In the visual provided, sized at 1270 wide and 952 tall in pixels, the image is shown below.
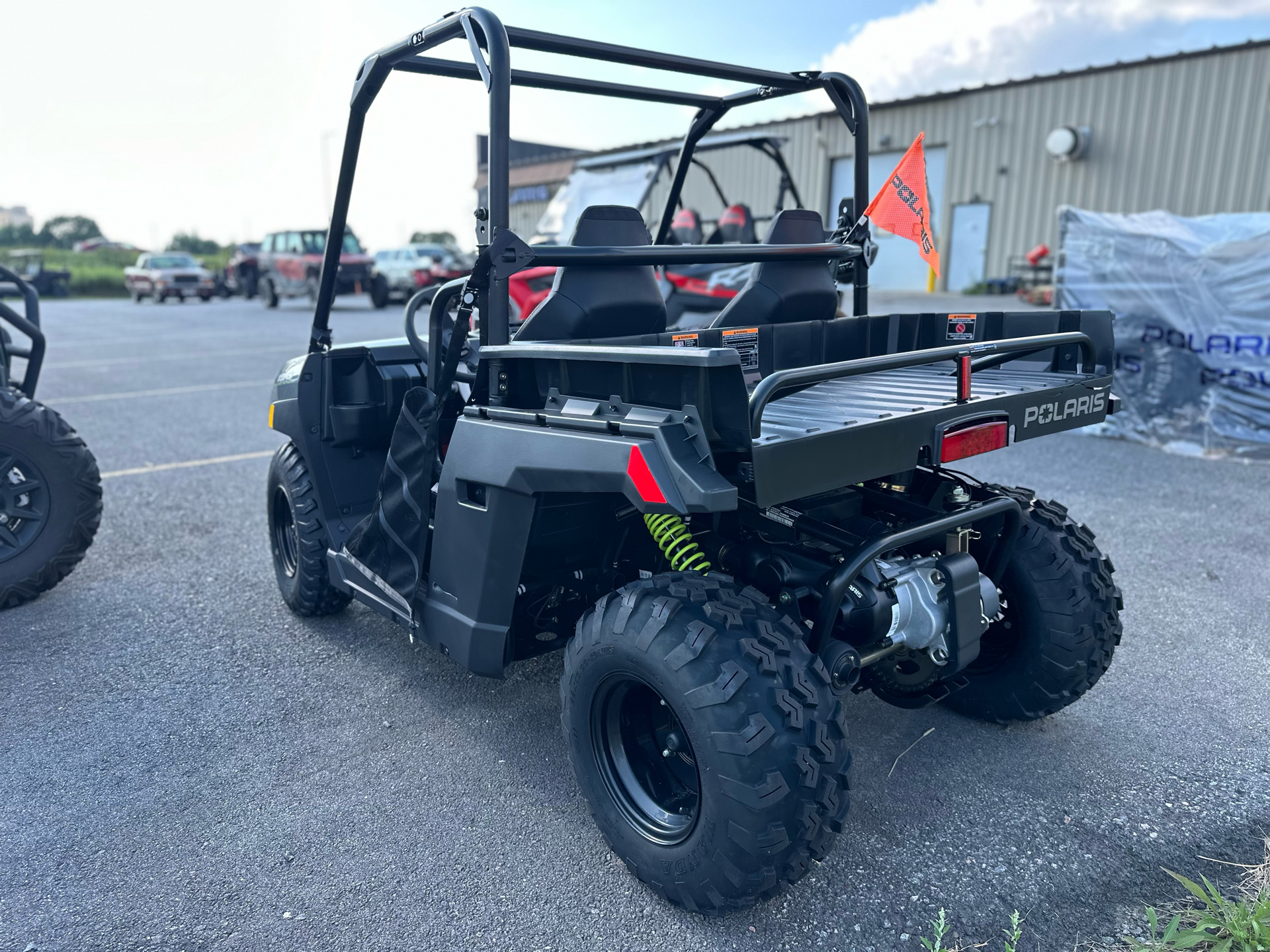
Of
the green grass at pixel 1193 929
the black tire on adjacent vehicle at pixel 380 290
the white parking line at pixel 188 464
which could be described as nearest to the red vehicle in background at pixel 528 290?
the white parking line at pixel 188 464

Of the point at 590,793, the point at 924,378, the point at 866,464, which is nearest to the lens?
the point at 866,464

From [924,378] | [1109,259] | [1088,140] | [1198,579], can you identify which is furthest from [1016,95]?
[924,378]

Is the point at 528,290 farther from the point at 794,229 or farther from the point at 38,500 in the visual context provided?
the point at 794,229

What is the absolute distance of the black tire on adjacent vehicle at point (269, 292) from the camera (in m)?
22.8

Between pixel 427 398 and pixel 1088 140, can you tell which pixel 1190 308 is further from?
pixel 1088 140

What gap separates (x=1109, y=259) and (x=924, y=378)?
17.6ft

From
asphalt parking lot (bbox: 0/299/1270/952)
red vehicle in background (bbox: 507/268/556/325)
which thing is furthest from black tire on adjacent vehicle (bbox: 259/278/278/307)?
asphalt parking lot (bbox: 0/299/1270/952)

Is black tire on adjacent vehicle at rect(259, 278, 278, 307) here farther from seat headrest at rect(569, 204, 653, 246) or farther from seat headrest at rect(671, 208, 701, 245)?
seat headrest at rect(569, 204, 653, 246)

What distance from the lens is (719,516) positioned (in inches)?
97.1

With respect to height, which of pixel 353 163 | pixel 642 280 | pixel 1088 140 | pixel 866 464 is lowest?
pixel 866 464

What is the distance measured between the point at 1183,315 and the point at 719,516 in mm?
6219

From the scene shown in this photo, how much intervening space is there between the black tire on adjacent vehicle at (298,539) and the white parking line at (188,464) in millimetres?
3055

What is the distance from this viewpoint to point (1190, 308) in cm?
702

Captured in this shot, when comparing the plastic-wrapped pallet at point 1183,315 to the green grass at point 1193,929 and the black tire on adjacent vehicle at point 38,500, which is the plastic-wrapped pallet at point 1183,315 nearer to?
the green grass at point 1193,929
